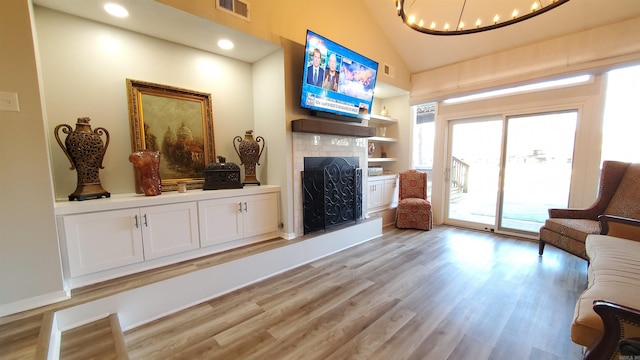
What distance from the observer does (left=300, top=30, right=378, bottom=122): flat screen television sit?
9.82ft

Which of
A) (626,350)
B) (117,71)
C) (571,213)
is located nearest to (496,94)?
(571,213)

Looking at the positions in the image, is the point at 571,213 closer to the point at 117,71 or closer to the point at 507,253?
the point at 507,253

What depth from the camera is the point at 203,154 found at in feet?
9.99

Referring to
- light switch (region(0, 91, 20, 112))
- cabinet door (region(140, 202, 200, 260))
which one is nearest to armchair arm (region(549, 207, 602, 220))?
cabinet door (region(140, 202, 200, 260))

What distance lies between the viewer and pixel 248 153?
3.17m

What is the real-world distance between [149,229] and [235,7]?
7.86ft

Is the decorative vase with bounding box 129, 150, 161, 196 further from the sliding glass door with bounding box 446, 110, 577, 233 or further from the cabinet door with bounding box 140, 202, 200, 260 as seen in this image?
the sliding glass door with bounding box 446, 110, 577, 233

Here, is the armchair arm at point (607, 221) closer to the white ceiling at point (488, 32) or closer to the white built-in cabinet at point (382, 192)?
the white ceiling at point (488, 32)

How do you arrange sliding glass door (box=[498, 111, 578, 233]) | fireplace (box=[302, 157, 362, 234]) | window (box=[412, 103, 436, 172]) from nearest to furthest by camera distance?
1. fireplace (box=[302, 157, 362, 234])
2. sliding glass door (box=[498, 111, 578, 233])
3. window (box=[412, 103, 436, 172])

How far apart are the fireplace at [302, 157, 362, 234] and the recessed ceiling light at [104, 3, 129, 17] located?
2315mm

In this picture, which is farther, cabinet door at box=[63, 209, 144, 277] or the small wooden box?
the small wooden box

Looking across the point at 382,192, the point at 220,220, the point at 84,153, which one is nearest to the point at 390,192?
the point at 382,192

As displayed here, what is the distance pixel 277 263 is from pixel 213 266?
0.74 m

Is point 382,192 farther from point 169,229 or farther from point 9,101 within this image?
point 9,101
